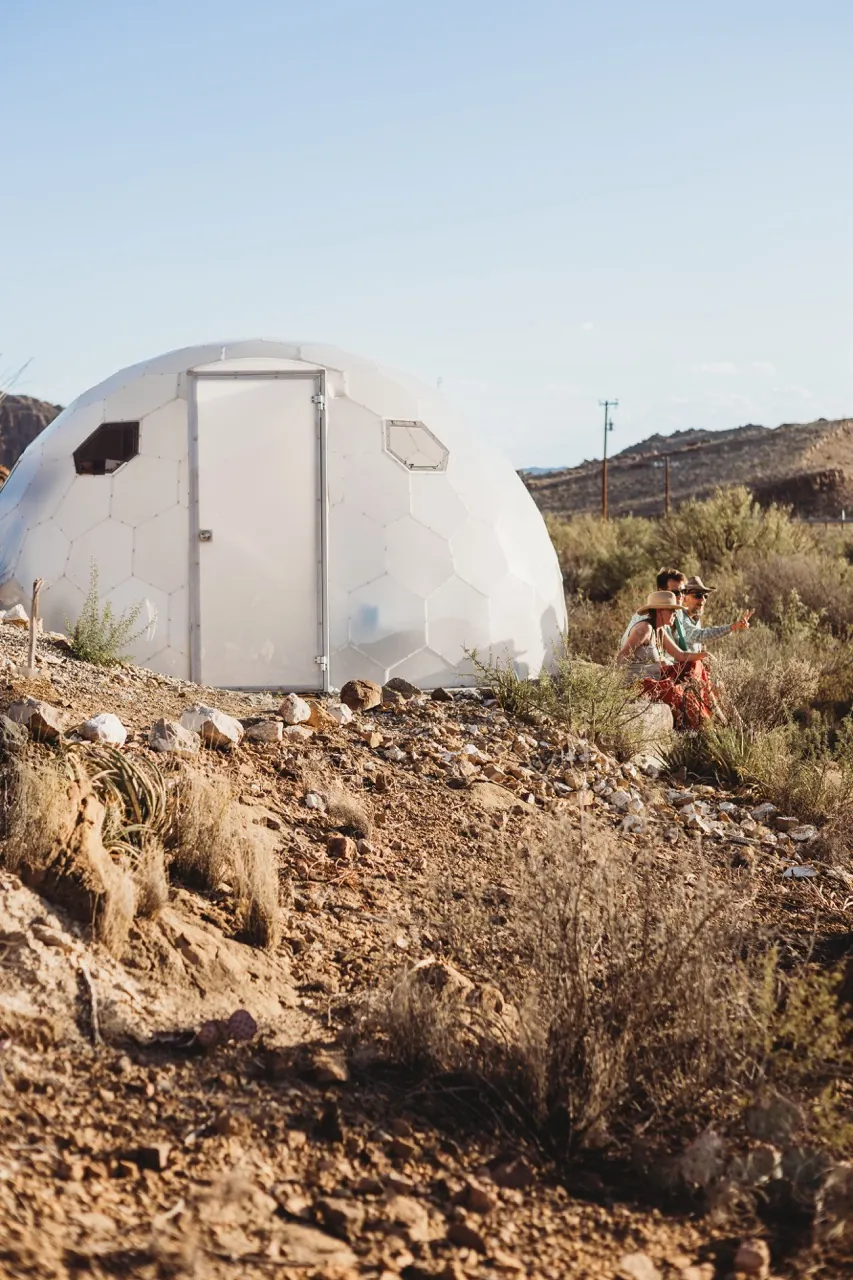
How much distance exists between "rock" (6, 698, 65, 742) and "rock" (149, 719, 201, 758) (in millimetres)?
588

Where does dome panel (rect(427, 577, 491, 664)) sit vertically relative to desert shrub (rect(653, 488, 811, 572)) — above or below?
below

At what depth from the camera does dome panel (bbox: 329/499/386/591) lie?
29.6 feet

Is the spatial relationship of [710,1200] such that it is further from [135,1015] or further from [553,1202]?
[135,1015]

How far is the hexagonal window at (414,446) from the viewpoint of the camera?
939cm

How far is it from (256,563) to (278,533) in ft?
0.83

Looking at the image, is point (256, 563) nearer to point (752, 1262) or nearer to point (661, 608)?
point (661, 608)

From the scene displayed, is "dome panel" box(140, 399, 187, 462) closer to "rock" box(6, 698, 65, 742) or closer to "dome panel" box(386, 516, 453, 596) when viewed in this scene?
"dome panel" box(386, 516, 453, 596)

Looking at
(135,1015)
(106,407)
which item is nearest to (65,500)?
(106,407)

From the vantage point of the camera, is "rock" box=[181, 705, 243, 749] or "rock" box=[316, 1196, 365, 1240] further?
"rock" box=[181, 705, 243, 749]

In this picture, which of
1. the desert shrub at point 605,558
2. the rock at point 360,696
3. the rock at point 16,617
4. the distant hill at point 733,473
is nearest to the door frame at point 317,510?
the rock at point 16,617

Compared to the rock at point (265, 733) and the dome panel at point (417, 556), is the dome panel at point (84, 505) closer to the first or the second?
the dome panel at point (417, 556)

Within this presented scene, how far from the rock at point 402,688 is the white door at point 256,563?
31.9 inches

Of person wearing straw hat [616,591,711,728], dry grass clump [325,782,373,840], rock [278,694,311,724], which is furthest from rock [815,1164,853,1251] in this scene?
person wearing straw hat [616,591,711,728]

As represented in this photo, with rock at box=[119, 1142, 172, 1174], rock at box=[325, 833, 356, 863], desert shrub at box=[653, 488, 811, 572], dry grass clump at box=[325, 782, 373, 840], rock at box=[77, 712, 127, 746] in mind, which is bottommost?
rock at box=[119, 1142, 172, 1174]
